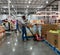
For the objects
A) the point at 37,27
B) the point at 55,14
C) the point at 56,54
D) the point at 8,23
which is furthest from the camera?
the point at 55,14

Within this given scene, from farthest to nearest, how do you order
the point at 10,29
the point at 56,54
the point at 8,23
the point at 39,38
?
the point at 10,29, the point at 8,23, the point at 39,38, the point at 56,54

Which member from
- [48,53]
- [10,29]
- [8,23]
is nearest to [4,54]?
[48,53]

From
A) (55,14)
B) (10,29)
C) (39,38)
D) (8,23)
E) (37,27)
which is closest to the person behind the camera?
(39,38)

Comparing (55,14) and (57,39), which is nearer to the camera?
(57,39)

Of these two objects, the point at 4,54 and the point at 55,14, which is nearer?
the point at 4,54

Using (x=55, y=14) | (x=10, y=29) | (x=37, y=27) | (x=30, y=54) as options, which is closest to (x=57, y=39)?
(x=30, y=54)

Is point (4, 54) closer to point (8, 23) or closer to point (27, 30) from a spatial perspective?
point (27, 30)

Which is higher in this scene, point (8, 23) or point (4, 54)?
point (8, 23)

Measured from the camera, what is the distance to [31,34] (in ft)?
35.5

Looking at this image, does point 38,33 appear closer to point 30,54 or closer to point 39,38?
point 39,38

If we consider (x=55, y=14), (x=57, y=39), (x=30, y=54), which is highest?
(x=55, y=14)

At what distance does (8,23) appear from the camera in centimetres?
1777

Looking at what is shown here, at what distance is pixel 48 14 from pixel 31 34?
45.3 feet

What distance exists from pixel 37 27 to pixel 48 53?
4486 millimetres
